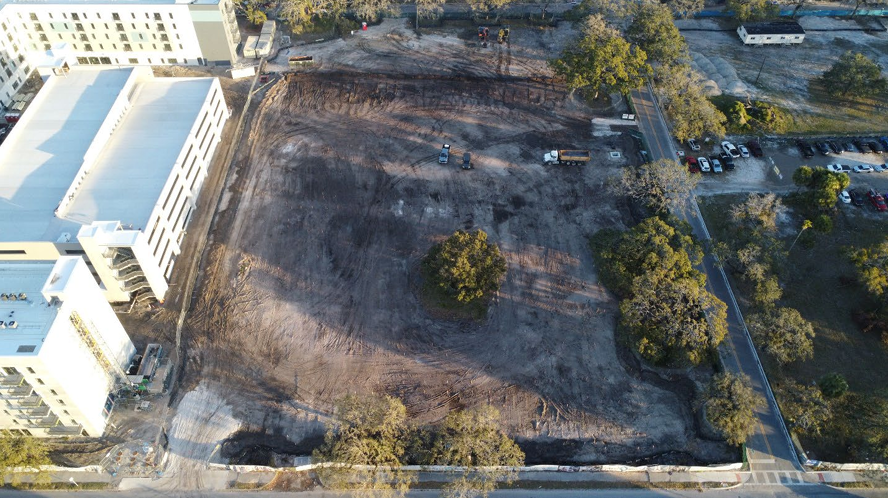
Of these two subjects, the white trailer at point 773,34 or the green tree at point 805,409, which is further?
the white trailer at point 773,34

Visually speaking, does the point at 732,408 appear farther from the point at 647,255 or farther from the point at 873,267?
the point at 873,267

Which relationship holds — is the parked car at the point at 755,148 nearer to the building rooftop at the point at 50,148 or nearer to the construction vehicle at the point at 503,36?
the construction vehicle at the point at 503,36

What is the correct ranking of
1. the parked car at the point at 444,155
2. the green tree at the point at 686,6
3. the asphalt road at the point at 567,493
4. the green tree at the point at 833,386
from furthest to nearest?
the green tree at the point at 686,6 → the parked car at the point at 444,155 → the green tree at the point at 833,386 → the asphalt road at the point at 567,493

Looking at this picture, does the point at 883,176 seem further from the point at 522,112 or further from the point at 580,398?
the point at 580,398

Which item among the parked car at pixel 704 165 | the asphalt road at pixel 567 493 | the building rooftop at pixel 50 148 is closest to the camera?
the asphalt road at pixel 567 493

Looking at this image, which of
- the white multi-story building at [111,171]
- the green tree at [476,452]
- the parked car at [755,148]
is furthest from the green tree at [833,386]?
the white multi-story building at [111,171]

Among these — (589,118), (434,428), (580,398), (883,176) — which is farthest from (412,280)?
(883,176)

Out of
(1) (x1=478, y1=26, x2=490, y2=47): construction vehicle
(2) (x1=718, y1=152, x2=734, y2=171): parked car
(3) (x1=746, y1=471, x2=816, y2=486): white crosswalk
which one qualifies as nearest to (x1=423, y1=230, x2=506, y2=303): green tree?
(3) (x1=746, y1=471, x2=816, y2=486): white crosswalk

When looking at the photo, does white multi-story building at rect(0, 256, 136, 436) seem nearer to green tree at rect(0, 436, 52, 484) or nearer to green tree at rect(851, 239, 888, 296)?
green tree at rect(0, 436, 52, 484)
